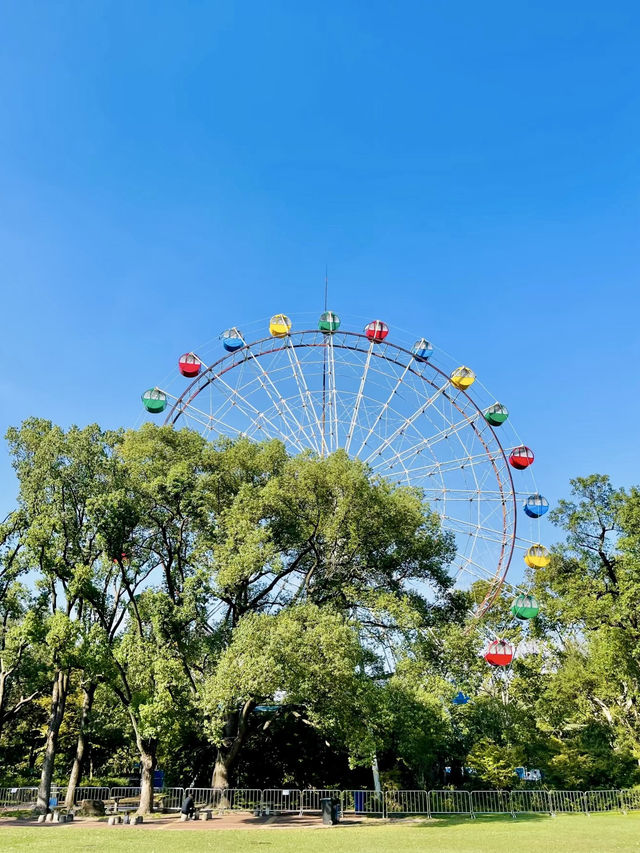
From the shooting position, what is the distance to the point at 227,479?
77.6ft

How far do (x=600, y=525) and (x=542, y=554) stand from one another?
14.6 feet

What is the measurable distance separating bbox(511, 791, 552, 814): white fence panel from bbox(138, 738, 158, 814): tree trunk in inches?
502

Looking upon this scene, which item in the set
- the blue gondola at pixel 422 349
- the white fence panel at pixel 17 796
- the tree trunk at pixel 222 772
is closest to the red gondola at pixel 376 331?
the blue gondola at pixel 422 349

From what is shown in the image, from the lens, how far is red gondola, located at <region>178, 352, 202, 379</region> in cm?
2767

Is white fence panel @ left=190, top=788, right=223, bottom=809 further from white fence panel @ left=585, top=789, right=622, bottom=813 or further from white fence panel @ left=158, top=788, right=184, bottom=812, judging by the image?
white fence panel @ left=585, top=789, right=622, bottom=813

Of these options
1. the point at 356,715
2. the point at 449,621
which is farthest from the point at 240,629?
the point at 449,621

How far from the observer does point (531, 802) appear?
2397cm

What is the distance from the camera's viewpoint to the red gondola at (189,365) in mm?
27672

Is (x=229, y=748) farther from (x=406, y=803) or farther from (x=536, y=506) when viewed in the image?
(x=536, y=506)

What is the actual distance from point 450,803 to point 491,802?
1770 mm

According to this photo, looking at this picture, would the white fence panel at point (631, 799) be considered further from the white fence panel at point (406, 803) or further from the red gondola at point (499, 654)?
the red gondola at point (499, 654)

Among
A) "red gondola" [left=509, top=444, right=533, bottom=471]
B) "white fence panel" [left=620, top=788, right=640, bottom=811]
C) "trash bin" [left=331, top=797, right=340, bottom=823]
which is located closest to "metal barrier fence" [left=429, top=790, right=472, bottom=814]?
"trash bin" [left=331, top=797, right=340, bottom=823]

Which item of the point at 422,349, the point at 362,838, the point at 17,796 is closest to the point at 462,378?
the point at 422,349

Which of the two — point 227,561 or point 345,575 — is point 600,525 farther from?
point 227,561
